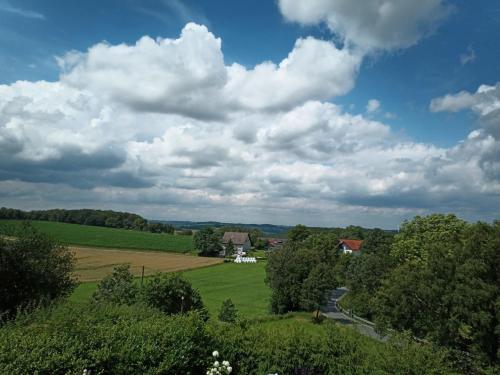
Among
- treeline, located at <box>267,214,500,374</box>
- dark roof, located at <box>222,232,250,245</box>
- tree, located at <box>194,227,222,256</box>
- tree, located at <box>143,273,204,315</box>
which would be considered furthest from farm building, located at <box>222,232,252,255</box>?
tree, located at <box>143,273,204,315</box>

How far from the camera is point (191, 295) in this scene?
101 ft

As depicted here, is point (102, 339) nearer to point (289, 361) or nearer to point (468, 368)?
point (289, 361)

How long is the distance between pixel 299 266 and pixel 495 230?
81.8ft

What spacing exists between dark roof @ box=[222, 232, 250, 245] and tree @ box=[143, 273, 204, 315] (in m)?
117

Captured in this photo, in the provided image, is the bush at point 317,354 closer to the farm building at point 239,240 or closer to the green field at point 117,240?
the green field at point 117,240

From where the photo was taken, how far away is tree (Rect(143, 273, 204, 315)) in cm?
2930

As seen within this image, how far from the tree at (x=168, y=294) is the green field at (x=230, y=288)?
42.8 ft

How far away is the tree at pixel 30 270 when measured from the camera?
27.1 meters

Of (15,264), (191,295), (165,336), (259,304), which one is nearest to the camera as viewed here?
(165,336)

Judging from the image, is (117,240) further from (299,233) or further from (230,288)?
(230,288)

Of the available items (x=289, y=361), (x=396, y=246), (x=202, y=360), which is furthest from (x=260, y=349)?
(x=396, y=246)

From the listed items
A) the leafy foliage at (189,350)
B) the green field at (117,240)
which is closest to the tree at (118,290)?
the leafy foliage at (189,350)

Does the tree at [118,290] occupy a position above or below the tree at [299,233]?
below

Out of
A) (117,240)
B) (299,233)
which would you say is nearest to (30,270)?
(117,240)
